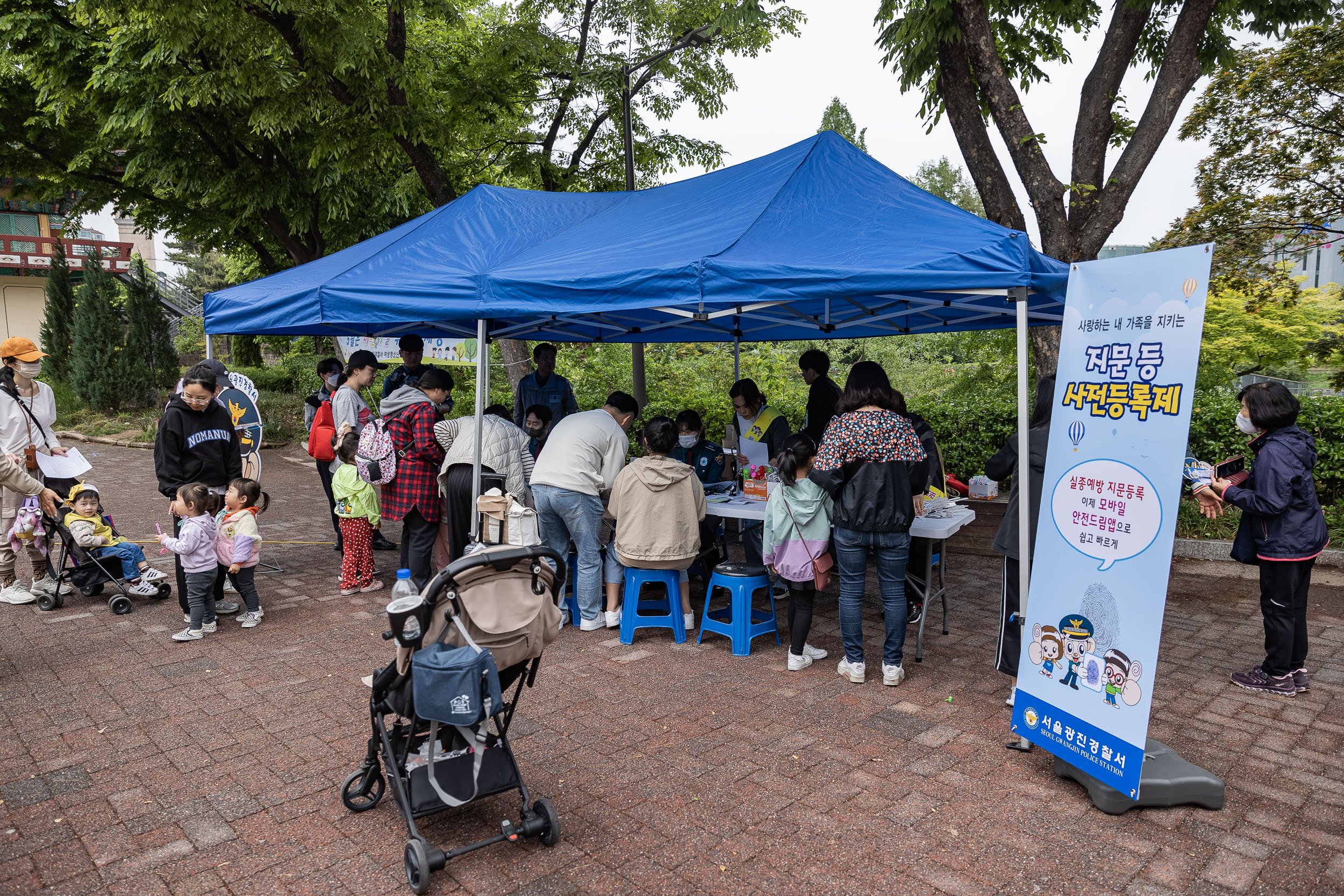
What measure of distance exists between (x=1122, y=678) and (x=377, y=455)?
4714 millimetres

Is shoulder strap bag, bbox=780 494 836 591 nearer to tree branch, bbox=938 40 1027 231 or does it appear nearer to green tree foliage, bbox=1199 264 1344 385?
tree branch, bbox=938 40 1027 231

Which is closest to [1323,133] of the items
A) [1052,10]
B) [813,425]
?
[1052,10]

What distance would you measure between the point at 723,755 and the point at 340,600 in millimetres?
3701

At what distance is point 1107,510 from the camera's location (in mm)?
3131

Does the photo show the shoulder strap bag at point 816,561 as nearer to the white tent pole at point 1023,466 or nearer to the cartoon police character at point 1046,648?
the white tent pole at point 1023,466

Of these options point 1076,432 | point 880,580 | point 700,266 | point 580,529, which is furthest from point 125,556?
point 1076,432

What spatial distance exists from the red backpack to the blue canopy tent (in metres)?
0.75

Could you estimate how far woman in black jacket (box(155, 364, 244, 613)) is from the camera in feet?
17.9

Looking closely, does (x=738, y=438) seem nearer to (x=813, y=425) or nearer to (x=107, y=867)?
(x=813, y=425)

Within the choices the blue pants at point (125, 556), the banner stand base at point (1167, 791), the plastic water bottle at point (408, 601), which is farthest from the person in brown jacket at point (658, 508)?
the blue pants at point (125, 556)

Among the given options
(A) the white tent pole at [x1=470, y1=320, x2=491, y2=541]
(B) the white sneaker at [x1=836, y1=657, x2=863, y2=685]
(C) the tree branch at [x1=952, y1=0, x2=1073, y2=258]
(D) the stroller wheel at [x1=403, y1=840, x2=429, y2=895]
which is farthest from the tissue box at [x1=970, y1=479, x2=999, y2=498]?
(D) the stroller wheel at [x1=403, y1=840, x2=429, y2=895]

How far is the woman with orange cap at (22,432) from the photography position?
5613 millimetres

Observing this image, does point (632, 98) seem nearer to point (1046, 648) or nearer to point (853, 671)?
point (853, 671)

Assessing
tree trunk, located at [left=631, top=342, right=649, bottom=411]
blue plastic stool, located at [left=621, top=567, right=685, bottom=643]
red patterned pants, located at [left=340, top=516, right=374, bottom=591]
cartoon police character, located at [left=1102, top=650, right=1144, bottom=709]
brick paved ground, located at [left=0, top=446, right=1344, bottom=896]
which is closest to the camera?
brick paved ground, located at [left=0, top=446, right=1344, bottom=896]
